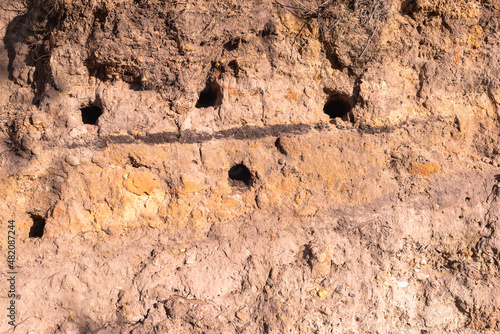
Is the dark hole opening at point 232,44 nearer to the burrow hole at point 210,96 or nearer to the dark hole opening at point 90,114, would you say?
the burrow hole at point 210,96

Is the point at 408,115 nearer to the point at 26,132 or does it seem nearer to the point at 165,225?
the point at 165,225

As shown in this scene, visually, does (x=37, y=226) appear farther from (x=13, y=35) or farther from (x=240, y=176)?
(x=13, y=35)

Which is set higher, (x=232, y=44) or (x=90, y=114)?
(x=232, y=44)

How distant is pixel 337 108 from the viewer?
3410mm

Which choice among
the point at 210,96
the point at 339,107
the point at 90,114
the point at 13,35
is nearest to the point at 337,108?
the point at 339,107

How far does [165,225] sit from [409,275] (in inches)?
67.6

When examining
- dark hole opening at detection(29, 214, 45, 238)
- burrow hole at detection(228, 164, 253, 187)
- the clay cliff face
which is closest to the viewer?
the clay cliff face

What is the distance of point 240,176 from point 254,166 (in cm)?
22

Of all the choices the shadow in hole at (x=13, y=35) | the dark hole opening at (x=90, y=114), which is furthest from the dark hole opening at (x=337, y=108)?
the shadow in hole at (x=13, y=35)

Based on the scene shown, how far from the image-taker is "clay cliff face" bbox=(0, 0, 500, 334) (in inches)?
108

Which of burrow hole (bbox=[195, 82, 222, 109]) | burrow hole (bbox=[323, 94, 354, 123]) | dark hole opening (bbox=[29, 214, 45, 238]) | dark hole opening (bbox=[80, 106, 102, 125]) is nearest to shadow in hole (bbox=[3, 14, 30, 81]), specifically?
dark hole opening (bbox=[80, 106, 102, 125])

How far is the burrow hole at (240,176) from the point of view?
3074 mm

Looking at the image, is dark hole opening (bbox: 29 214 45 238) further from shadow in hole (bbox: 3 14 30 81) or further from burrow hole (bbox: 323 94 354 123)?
burrow hole (bbox: 323 94 354 123)

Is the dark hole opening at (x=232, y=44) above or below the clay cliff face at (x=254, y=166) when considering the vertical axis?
above
